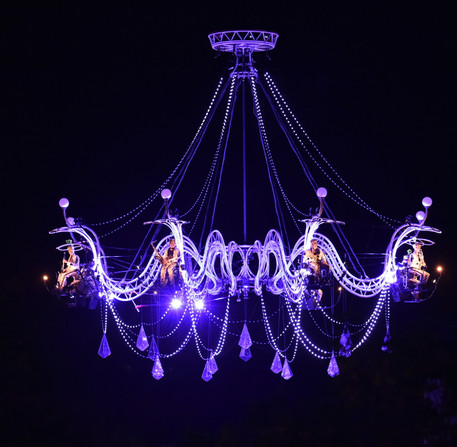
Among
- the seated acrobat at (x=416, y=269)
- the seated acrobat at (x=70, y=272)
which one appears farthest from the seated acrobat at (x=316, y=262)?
the seated acrobat at (x=70, y=272)

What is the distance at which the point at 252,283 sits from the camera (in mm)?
10531

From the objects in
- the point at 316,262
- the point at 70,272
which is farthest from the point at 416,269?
the point at 70,272

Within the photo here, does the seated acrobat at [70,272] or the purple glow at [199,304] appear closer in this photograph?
the seated acrobat at [70,272]

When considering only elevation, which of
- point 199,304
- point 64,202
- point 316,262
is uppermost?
point 64,202

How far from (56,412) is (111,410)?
81cm

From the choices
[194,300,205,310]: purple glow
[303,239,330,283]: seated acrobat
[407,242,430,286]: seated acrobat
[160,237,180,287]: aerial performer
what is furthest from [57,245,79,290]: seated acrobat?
[407,242,430,286]: seated acrobat

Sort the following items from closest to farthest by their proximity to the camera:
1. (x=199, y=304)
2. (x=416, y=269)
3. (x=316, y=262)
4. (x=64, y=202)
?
(x=316, y=262)
(x=416, y=269)
(x=64, y=202)
(x=199, y=304)

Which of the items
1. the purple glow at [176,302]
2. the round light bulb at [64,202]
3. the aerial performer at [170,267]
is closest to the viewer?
the aerial performer at [170,267]

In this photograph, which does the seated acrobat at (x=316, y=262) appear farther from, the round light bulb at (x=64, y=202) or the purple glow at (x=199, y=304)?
the round light bulb at (x=64, y=202)

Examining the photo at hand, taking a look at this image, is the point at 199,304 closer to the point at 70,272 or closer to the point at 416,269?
the point at 70,272

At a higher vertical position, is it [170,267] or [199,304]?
[170,267]

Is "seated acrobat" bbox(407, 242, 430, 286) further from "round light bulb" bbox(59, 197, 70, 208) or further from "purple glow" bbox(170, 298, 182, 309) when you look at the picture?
"round light bulb" bbox(59, 197, 70, 208)

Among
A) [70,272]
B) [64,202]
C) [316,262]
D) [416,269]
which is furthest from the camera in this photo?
[64,202]

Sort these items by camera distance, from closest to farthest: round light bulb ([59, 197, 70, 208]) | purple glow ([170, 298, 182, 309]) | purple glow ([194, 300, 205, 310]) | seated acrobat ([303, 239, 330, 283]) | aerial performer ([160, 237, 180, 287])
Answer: seated acrobat ([303, 239, 330, 283])
aerial performer ([160, 237, 180, 287])
purple glow ([170, 298, 182, 309])
round light bulb ([59, 197, 70, 208])
purple glow ([194, 300, 205, 310])
